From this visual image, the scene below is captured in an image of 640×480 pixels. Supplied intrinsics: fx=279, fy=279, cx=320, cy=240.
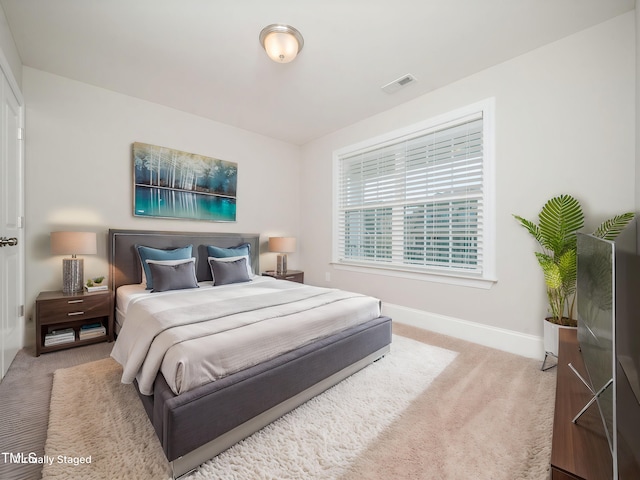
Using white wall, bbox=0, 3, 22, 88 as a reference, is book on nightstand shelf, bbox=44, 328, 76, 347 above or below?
below

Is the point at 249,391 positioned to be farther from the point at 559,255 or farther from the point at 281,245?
the point at 281,245

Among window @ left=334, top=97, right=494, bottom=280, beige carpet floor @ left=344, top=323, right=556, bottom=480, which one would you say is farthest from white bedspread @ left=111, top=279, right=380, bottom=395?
window @ left=334, top=97, right=494, bottom=280

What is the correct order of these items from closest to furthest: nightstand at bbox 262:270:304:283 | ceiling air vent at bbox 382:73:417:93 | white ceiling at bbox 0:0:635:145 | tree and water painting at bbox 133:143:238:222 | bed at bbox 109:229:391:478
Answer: bed at bbox 109:229:391:478, white ceiling at bbox 0:0:635:145, ceiling air vent at bbox 382:73:417:93, tree and water painting at bbox 133:143:238:222, nightstand at bbox 262:270:304:283

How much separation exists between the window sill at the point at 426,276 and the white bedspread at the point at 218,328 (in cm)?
101

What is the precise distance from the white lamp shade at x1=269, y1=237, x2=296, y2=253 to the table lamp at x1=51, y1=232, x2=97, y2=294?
2.12 metres

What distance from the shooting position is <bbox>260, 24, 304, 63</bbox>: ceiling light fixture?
7.14 ft

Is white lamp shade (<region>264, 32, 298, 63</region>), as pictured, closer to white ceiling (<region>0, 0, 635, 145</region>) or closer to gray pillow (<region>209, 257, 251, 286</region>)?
white ceiling (<region>0, 0, 635, 145</region>)

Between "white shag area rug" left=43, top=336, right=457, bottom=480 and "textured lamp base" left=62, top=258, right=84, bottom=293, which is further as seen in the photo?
"textured lamp base" left=62, top=258, right=84, bottom=293

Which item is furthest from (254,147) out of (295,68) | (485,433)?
(485,433)

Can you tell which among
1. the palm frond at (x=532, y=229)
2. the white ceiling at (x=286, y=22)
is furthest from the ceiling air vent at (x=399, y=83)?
the palm frond at (x=532, y=229)

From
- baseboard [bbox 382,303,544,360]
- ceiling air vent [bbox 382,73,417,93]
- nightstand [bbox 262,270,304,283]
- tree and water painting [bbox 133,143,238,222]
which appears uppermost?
ceiling air vent [bbox 382,73,417,93]

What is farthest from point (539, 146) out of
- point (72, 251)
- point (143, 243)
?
point (72, 251)

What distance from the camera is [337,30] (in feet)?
7.30

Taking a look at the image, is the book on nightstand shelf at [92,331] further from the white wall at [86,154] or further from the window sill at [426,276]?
the window sill at [426,276]
